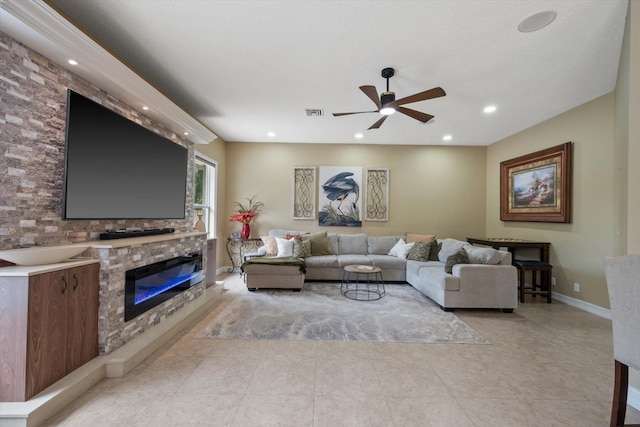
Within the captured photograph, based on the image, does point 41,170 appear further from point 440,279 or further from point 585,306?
point 585,306

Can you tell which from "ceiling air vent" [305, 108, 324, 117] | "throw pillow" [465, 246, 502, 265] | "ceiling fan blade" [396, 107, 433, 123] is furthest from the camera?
"ceiling air vent" [305, 108, 324, 117]

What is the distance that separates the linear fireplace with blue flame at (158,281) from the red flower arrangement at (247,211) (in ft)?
5.98

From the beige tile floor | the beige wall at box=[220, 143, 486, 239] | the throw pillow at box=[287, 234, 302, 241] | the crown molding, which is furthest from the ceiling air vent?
the beige tile floor

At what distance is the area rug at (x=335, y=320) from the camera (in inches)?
105

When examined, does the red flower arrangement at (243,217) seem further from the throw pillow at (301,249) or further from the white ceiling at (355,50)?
the white ceiling at (355,50)

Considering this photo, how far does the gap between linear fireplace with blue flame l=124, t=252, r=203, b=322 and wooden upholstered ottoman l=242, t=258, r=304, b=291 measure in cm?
81

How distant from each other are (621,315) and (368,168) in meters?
4.60

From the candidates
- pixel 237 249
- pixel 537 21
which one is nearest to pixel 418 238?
pixel 537 21

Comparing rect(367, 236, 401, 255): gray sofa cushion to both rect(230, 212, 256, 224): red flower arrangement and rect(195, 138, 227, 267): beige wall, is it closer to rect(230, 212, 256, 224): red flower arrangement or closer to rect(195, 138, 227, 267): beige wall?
rect(230, 212, 256, 224): red flower arrangement

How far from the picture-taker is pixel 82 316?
6.18ft

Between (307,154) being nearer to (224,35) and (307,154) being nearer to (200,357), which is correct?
(224,35)

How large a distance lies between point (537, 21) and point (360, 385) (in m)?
3.14

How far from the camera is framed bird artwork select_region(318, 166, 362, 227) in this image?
18.5 feet

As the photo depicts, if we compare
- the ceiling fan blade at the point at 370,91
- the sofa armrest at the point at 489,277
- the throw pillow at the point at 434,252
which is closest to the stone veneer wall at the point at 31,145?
the ceiling fan blade at the point at 370,91
